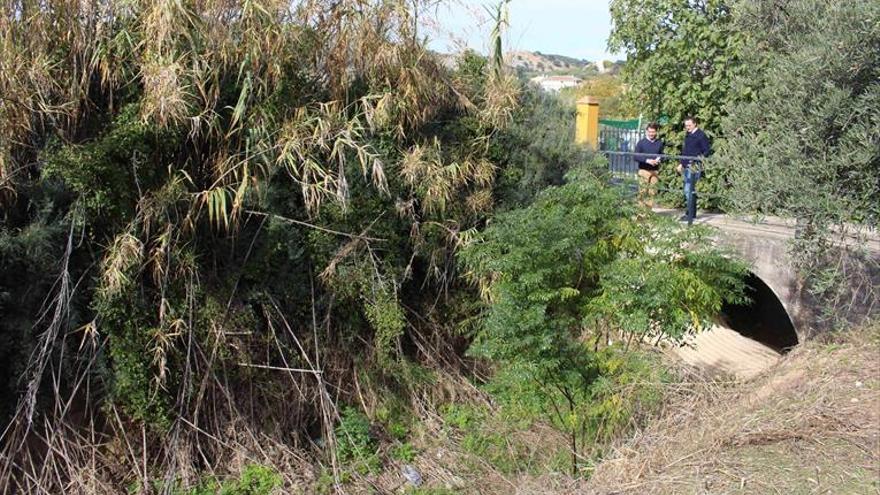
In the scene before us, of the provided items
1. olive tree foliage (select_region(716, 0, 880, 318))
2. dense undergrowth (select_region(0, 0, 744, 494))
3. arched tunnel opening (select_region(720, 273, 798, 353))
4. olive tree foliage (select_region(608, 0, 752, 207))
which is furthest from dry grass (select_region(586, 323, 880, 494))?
olive tree foliage (select_region(608, 0, 752, 207))

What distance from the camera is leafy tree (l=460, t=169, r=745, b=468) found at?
5582mm

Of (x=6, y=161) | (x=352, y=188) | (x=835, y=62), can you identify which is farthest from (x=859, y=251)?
(x=6, y=161)

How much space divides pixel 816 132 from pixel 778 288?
2.19m

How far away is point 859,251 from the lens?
577cm

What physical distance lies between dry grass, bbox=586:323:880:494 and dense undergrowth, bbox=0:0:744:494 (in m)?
0.67

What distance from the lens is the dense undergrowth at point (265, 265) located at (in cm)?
563

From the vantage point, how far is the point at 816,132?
5.46 meters

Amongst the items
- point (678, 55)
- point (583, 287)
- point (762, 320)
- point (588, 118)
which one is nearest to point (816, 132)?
point (583, 287)

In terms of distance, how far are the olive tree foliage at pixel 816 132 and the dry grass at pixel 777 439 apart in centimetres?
83

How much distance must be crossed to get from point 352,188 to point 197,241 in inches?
54.6

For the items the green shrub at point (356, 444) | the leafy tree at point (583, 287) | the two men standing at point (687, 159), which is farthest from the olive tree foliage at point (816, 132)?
the green shrub at point (356, 444)

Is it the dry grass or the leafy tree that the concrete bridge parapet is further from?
the leafy tree

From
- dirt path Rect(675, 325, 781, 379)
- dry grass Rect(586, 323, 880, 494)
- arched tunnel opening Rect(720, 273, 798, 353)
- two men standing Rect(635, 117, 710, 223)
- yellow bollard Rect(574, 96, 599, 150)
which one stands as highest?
yellow bollard Rect(574, 96, 599, 150)

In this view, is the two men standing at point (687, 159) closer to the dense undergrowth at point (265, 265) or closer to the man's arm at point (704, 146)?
the man's arm at point (704, 146)
